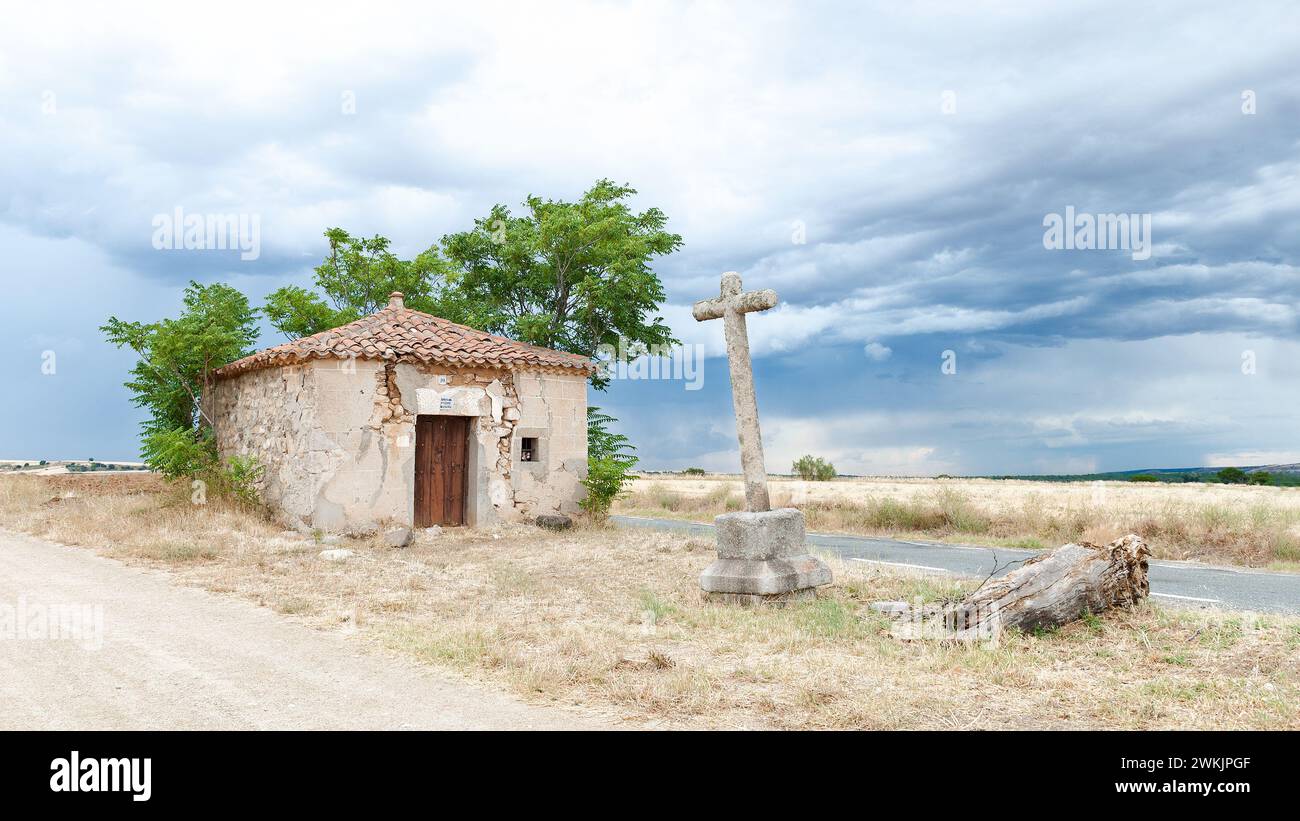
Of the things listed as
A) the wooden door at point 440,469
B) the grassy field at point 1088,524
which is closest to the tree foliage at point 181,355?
the wooden door at point 440,469

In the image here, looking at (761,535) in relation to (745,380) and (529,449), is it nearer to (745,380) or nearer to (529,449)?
(745,380)

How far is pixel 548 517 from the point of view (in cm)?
1670

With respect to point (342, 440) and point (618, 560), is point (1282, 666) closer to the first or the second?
point (618, 560)

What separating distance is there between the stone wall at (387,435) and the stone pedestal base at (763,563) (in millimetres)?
8380

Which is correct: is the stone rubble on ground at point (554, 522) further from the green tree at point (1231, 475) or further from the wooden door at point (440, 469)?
the green tree at point (1231, 475)

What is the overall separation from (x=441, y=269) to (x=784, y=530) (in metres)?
17.6

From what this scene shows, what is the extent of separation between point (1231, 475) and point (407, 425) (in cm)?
5637

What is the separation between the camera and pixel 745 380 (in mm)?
9258

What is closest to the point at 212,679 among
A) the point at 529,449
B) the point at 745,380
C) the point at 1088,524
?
the point at 745,380

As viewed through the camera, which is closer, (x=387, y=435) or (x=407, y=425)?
(x=387, y=435)

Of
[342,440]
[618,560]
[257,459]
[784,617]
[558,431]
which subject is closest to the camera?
[784,617]

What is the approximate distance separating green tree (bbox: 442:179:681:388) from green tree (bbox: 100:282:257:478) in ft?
19.4
